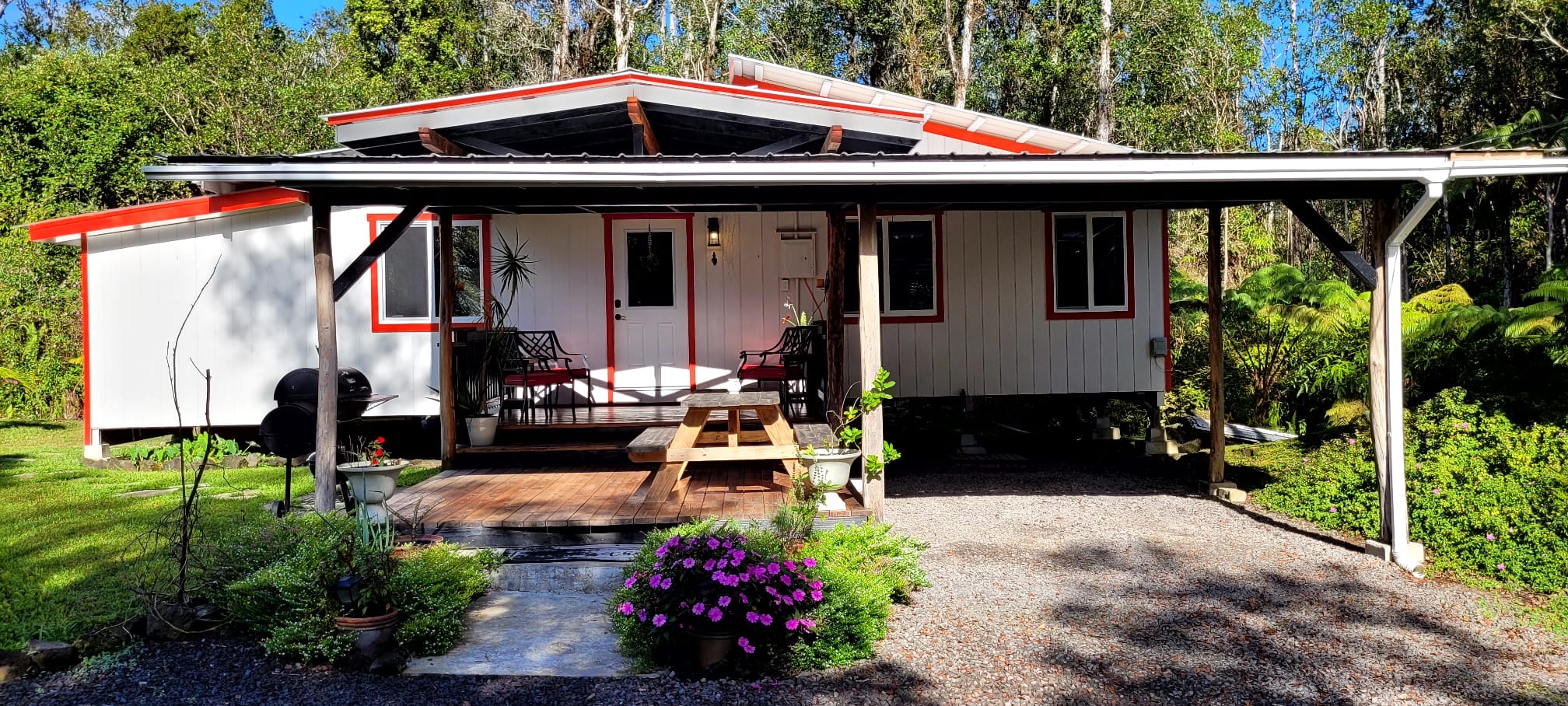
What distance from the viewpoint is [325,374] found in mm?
5832

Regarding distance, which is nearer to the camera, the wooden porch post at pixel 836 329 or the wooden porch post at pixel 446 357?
the wooden porch post at pixel 836 329

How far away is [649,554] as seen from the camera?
4.68 metres

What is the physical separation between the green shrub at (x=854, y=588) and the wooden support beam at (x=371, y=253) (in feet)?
10.2

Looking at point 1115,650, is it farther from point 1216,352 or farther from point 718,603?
point 1216,352

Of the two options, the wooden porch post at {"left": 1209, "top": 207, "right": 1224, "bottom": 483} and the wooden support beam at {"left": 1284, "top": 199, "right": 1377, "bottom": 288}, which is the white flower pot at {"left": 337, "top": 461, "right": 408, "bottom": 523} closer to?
the wooden support beam at {"left": 1284, "top": 199, "right": 1377, "bottom": 288}

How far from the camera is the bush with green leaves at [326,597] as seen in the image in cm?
411

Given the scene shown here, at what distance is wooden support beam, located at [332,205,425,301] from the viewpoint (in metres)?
5.85

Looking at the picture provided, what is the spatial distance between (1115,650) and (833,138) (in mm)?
4800

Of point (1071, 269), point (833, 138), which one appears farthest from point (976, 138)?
point (833, 138)

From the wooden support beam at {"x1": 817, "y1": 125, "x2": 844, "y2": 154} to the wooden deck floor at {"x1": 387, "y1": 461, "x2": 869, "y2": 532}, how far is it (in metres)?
2.60

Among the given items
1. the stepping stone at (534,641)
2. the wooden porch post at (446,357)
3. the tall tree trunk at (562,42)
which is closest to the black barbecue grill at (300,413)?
the wooden porch post at (446,357)

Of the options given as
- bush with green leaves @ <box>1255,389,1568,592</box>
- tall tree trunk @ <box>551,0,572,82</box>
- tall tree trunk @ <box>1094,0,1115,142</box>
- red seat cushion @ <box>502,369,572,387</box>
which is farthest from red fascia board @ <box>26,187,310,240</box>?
tall tree trunk @ <box>1094,0,1115,142</box>

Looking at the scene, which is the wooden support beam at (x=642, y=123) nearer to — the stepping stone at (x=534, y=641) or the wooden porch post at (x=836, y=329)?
the wooden porch post at (x=836, y=329)

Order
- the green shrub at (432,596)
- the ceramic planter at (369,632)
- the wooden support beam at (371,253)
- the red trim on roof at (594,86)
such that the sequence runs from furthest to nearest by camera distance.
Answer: the red trim on roof at (594,86)
the wooden support beam at (371,253)
the green shrub at (432,596)
the ceramic planter at (369,632)
